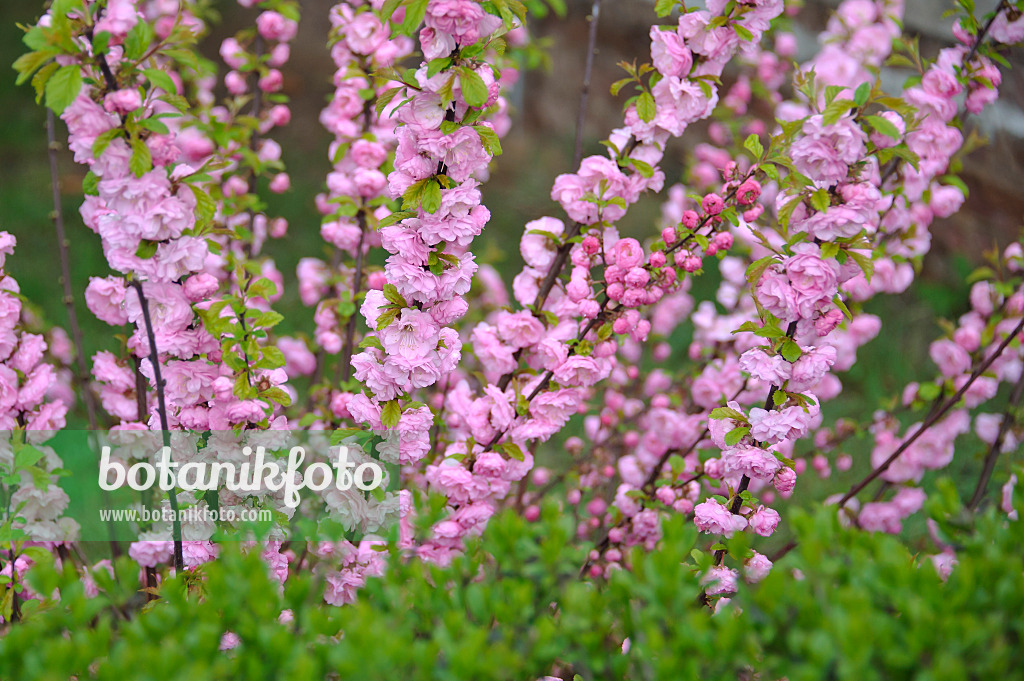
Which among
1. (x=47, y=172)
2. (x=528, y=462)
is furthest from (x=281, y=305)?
(x=528, y=462)

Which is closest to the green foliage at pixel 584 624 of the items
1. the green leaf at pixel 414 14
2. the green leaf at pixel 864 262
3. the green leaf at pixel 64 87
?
the green leaf at pixel 864 262

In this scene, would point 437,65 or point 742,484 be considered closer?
point 437,65

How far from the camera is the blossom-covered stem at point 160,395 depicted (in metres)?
1.36

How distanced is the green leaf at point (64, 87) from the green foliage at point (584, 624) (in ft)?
2.27

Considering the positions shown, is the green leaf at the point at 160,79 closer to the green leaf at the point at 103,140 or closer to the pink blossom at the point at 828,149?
the green leaf at the point at 103,140

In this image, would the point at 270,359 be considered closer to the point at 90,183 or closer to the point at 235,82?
the point at 90,183

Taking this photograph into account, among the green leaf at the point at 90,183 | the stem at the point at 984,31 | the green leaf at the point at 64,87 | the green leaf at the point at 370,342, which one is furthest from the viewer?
the stem at the point at 984,31

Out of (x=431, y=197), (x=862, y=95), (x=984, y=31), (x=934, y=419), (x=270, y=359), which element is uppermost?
(x=984, y=31)

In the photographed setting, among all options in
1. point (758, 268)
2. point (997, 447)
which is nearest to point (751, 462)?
point (758, 268)

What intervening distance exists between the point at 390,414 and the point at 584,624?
0.57 m

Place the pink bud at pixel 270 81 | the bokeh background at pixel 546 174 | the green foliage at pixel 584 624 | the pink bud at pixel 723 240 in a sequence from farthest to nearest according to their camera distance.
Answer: the bokeh background at pixel 546 174 < the pink bud at pixel 270 81 < the pink bud at pixel 723 240 < the green foliage at pixel 584 624

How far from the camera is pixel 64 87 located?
1.17m

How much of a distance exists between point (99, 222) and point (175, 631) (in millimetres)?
685

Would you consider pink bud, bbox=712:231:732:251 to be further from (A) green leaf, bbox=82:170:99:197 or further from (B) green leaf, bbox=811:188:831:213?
(A) green leaf, bbox=82:170:99:197
